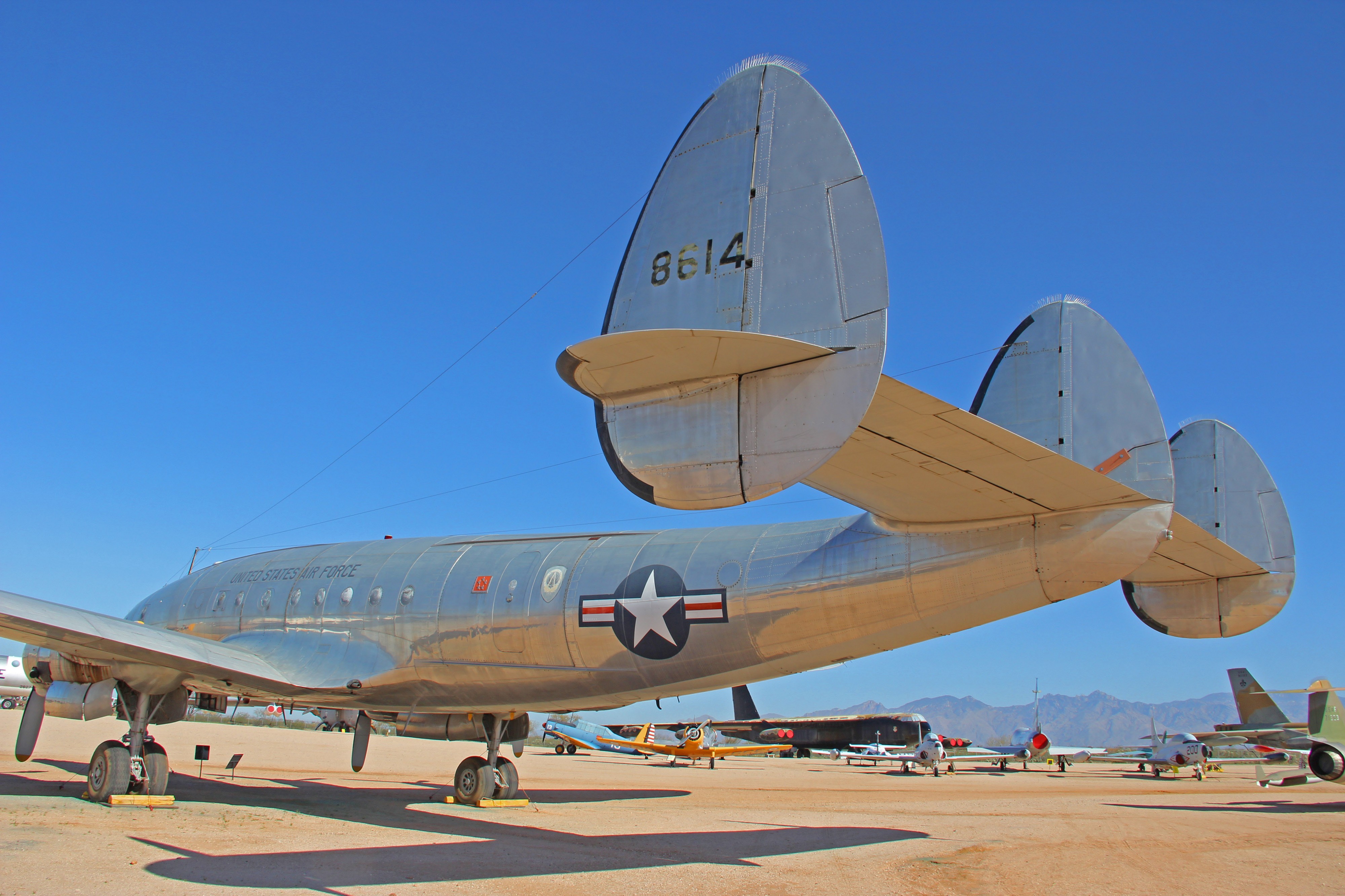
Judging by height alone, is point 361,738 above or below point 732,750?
above

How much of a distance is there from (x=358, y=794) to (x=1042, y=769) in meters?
37.8

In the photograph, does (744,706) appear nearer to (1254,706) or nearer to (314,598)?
(1254,706)

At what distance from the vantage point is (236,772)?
72.9 feet

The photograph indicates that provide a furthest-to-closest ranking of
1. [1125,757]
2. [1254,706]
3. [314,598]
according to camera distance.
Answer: [1125,757] < [1254,706] < [314,598]

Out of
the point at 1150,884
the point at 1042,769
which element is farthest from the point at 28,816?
the point at 1042,769

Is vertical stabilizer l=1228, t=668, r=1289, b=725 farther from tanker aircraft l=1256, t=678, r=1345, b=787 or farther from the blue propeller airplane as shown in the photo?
the blue propeller airplane

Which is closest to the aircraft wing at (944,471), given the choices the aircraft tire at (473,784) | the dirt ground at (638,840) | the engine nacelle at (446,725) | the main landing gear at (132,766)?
the dirt ground at (638,840)

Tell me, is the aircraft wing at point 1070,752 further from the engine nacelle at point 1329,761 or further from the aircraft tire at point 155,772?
the aircraft tire at point 155,772

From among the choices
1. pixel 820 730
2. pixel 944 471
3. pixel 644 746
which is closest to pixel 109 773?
pixel 944 471

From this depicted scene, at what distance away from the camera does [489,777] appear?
49.1ft

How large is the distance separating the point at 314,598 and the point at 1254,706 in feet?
120

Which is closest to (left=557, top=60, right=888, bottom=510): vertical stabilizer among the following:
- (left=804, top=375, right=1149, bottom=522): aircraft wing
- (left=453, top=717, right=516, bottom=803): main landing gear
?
(left=804, top=375, right=1149, bottom=522): aircraft wing

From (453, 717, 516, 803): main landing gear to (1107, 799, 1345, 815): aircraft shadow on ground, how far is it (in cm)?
1333

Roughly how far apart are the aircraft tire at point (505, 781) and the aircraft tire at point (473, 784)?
0.15 m
